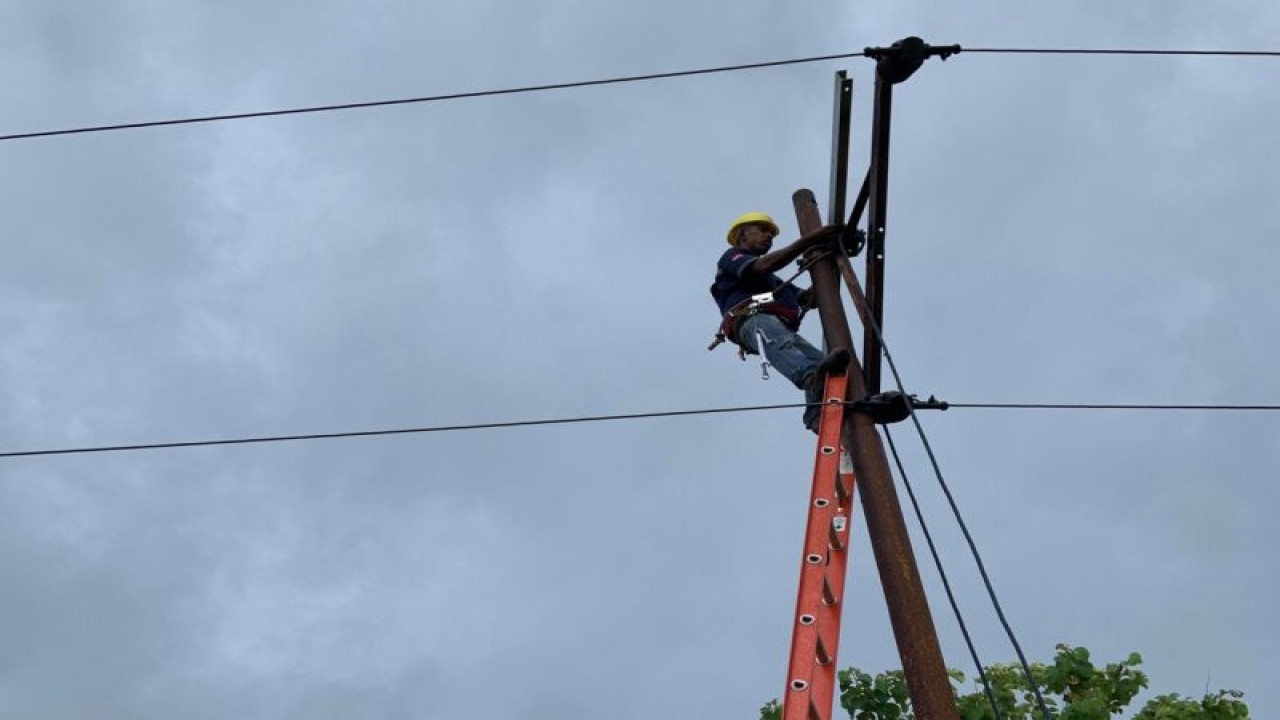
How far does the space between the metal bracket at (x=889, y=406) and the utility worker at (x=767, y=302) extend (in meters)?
0.36

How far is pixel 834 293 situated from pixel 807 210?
81 centimetres

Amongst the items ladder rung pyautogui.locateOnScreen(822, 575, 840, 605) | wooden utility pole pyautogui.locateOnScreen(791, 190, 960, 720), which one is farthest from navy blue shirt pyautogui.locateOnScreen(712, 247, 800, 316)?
ladder rung pyautogui.locateOnScreen(822, 575, 840, 605)

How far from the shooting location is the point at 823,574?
637 cm

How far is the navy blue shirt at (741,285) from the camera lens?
26.6ft

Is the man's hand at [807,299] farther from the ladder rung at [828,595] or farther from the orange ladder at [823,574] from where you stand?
the ladder rung at [828,595]

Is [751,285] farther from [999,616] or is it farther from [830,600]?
[999,616]

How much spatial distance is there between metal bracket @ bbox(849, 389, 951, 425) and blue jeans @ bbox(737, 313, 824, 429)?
35 centimetres

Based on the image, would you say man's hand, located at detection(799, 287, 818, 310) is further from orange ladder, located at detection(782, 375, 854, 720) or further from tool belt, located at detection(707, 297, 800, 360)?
orange ladder, located at detection(782, 375, 854, 720)

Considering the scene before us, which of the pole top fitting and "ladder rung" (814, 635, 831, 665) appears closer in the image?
"ladder rung" (814, 635, 831, 665)

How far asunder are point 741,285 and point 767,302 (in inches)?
8.8

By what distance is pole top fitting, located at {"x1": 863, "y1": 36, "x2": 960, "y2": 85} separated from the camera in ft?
24.0

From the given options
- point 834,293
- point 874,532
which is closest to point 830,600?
point 874,532

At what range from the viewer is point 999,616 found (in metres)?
5.93

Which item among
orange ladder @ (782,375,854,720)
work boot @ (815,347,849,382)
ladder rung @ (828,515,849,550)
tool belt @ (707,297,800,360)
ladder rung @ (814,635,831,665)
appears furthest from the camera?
tool belt @ (707,297,800,360)
